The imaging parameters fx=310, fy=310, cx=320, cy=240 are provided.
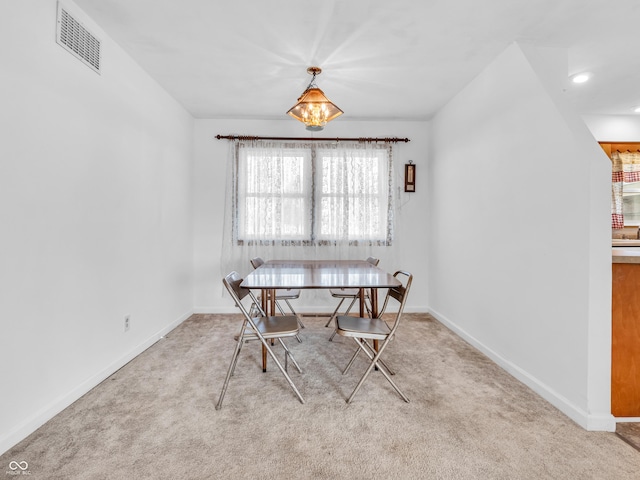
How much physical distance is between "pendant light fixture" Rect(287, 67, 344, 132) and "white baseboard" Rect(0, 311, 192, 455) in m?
2.59

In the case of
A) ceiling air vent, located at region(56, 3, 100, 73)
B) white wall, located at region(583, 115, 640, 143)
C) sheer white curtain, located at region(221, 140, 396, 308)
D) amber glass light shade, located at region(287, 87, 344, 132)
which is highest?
white wall, located at region(583, 115, 640, 143)

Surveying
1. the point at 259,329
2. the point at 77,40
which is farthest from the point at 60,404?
the point at 77,40

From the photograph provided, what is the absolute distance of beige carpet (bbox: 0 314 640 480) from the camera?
151cm

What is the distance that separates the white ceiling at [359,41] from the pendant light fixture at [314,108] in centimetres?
36

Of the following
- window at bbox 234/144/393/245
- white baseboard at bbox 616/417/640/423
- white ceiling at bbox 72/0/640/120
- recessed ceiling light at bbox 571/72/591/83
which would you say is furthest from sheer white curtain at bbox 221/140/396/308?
white baseboard at bbox 616/417/640/423

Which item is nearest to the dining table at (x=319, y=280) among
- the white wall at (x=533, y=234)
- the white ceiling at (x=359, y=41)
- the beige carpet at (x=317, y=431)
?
the beige carpet at (x=317, y=431)

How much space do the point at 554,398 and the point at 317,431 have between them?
5.27ft

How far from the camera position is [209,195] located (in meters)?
4.34

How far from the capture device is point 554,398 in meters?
2.07

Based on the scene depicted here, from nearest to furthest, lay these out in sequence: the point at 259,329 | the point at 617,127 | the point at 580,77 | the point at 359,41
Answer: the point at 259,329 < the point at 359,41 < the point at 580,77 < the point at 617,127

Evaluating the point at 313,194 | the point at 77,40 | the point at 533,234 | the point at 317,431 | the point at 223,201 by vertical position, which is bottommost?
the point at 317,431

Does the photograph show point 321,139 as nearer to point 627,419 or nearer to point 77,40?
point 77,40

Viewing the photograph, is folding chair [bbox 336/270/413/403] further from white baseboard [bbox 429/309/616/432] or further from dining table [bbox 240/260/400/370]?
white baseboard [bbox 429/309/616/432]

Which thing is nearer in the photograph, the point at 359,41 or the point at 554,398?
the point at 554,398
